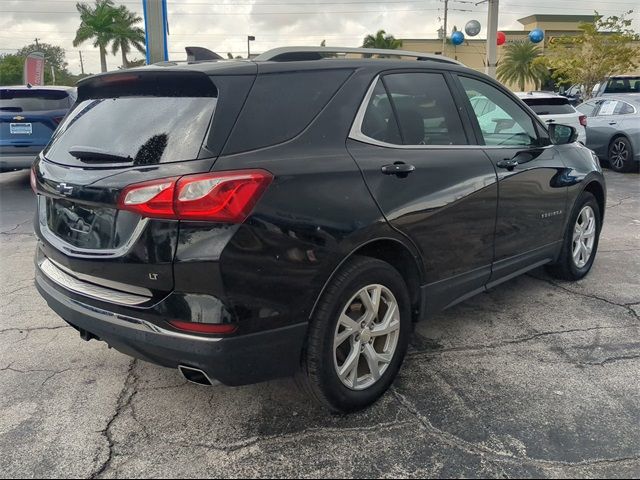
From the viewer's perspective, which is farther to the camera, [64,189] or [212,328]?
[64,189]

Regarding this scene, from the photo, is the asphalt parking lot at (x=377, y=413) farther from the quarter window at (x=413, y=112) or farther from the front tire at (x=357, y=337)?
the quarter window at (x=413, y=112)

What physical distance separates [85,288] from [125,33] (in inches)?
1927

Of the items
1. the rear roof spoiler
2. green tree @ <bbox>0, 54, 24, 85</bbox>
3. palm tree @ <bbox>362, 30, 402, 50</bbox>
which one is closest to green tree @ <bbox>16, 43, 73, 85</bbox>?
green tree @ <bbox>0, 54, 24, 85</bbox>

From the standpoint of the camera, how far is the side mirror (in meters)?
4.42

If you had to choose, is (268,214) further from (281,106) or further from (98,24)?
(98,24)

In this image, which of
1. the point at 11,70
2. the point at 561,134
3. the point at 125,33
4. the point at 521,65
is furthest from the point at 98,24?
the point at 561,134

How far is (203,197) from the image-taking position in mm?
2266

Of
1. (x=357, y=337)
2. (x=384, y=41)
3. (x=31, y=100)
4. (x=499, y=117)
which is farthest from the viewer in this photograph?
(x=384, y=41)

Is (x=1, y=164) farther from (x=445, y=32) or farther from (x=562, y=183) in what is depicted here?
(x=445, y=32)

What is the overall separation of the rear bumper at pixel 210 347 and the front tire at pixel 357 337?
0.11 meters

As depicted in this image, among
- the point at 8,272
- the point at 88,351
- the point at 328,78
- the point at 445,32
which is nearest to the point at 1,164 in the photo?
the point at 8,272

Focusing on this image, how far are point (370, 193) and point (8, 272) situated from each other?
407 centimetres

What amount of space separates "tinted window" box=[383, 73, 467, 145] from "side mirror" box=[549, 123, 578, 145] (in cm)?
131

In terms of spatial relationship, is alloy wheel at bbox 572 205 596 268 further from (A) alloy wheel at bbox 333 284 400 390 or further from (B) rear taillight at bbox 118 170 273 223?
(B) rear taillight at bbox 118 170 273 223
